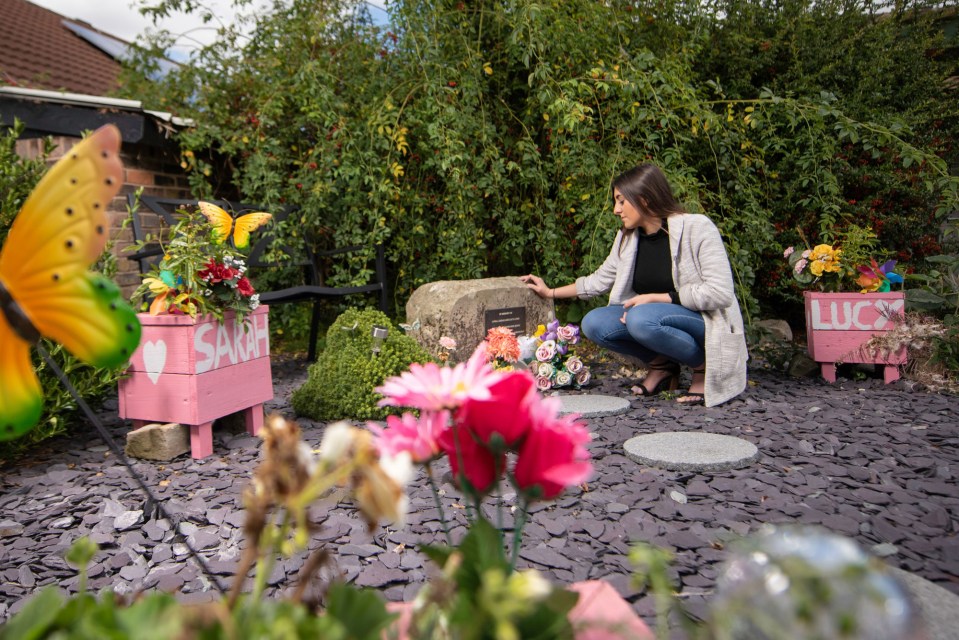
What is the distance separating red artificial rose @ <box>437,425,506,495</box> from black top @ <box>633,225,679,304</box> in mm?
3161

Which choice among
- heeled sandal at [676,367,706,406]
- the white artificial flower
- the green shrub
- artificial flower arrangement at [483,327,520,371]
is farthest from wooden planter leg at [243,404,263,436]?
the white artificial flower

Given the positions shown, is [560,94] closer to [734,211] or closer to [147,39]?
[734,211]

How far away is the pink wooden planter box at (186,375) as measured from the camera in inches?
106

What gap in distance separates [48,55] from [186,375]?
25.3 ft

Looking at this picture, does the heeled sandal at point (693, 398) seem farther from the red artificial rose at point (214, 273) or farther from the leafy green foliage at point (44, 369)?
the leafy green foliage at point (44, 369)

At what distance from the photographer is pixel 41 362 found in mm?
2697

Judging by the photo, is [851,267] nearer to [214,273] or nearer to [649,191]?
[649,191]

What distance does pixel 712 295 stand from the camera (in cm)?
339

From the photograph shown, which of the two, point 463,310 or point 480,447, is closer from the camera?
point 480,447

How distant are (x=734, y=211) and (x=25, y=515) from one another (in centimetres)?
420

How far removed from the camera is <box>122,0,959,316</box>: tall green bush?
Answer: 4.29 meters

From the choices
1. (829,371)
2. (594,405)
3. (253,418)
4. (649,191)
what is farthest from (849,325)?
(253,418)

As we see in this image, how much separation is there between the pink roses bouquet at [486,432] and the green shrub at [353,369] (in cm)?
247

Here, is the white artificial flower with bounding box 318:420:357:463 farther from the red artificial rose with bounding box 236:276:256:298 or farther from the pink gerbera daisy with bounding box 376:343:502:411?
the red artificial rose with bounding box 236:276:256:298
